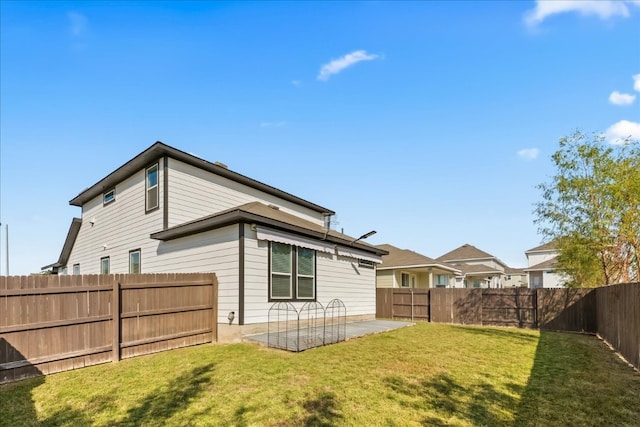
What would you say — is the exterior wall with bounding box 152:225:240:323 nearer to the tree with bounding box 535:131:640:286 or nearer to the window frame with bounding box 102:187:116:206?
the window frame with bounding box 102:187:116:206

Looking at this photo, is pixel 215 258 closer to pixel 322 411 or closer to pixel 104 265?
pixel 322 411

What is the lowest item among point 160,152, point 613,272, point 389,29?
point 613,272

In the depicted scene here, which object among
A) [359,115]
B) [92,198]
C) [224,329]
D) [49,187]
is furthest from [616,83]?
[49,187]

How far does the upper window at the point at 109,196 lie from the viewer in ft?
46.1

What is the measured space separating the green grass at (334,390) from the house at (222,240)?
79.7 inches

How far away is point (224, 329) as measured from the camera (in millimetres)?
9281

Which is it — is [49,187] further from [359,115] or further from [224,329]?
[359,115]

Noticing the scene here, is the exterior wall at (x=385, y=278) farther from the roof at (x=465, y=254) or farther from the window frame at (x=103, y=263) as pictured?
the roof at (x=465, y=254)

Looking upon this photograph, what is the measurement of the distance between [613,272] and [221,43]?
16018 mm

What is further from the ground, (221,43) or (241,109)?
(221,43)

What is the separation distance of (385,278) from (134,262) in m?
13.8

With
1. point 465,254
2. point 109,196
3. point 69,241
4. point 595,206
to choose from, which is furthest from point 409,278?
point 465,254

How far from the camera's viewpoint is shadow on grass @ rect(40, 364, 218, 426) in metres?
4.36

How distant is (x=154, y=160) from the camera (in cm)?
1160
